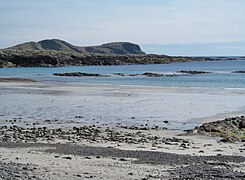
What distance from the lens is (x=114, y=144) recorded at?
19.4 m

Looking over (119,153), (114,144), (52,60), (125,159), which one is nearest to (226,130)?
(114,144)

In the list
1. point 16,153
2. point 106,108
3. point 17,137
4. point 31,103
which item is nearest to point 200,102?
point 106,108

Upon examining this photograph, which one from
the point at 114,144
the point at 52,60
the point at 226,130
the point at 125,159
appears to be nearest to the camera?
the point at 125,159

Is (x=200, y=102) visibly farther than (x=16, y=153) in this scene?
Yes

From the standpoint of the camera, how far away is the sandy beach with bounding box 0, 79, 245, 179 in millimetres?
13828

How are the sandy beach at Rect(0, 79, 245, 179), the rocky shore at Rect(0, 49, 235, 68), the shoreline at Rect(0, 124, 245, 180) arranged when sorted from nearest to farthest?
the shoreline at Rect(0, 124, 245, 180), the sandy beach at Rect(0, 79, 245, 179), the rocky shore at Rect(0, 49, 235, 68)

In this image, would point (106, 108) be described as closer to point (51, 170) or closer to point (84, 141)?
point (84, 141)

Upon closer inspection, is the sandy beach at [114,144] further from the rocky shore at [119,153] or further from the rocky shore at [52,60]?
the rocky shore at [52,60]

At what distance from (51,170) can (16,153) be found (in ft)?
11.3

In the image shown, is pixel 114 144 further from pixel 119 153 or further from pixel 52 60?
pixel 52 60

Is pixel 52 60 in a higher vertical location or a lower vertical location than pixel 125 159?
higher

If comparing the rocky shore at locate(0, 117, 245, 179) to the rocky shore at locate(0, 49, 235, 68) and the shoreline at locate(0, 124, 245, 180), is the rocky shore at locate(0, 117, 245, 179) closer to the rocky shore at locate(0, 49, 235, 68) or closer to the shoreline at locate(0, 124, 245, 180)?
the shoreline at locate(0, 124, 245, 180)

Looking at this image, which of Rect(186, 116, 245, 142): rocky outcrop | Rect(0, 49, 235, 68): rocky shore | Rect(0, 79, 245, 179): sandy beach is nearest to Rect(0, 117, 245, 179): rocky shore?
Rect(0, 79, 245, 179): sandy beach

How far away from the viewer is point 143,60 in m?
181
